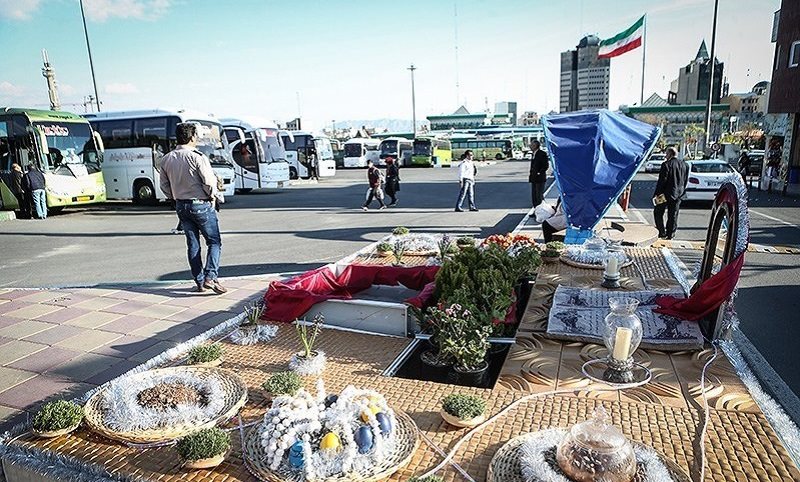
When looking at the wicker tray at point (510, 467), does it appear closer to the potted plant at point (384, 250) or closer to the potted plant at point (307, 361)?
the potted plant at point (307, 361)

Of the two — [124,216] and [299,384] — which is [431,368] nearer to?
[299,384]

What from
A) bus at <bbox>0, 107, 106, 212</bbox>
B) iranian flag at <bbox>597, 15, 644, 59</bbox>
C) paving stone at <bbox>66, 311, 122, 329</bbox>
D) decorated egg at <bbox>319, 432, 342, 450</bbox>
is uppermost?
iranian flag at <bbox>597, 15, 644, 59</bbox>

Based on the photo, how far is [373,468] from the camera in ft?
7.66

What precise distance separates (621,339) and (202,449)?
2.61 metres

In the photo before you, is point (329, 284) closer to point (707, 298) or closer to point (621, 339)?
point (621, 339)

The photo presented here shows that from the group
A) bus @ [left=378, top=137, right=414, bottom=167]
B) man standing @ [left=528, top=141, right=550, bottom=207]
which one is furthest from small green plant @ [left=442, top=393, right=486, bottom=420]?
bus @ [left=378, top=137, right=414, bottom=167]

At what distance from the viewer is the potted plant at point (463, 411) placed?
8.85ft

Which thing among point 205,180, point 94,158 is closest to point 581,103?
point 94,158

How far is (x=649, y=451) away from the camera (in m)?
2.39

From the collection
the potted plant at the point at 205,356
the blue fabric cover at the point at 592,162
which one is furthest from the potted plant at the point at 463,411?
the blue fabric cover at the point at 592,162

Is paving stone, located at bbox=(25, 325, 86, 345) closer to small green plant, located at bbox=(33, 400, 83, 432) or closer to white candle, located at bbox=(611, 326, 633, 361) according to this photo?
small green plant, located at bbox=(33, 400, 83, 432)

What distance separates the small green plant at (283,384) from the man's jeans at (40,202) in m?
13.7

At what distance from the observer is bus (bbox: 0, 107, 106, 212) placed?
13531 millimetres

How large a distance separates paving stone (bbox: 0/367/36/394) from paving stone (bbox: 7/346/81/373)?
0.16ft
